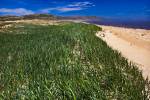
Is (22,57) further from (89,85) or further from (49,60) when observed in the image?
(89,85)

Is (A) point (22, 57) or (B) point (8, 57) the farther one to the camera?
(B) point (8, 57)

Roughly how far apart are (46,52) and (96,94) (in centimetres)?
521

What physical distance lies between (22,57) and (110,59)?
119 inches

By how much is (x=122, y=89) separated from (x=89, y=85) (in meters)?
0.77

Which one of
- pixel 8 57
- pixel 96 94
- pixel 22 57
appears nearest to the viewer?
pixel 96 94

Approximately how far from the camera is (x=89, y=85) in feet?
22.3

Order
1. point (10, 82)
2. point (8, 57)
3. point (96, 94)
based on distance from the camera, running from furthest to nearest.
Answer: point (8, 57), point (10, 82), point (96, 94)

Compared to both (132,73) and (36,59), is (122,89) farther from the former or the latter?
(36,59)

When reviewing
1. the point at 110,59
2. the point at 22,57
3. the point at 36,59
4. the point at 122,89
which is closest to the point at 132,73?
the point at 110,59

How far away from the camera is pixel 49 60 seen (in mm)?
10141

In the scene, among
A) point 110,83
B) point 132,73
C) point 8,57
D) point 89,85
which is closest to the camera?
point 89,85

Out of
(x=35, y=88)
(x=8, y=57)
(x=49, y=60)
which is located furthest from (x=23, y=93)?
(x=8, y=57)

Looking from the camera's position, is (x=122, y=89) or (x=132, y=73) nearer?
(x=122, y=89)

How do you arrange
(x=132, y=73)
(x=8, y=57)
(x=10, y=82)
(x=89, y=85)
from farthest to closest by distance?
(x=8, y=57)
(x=132, y=73)
(x=10, y=82)
(x=89, y=85)
